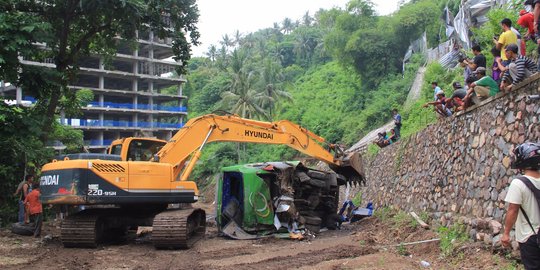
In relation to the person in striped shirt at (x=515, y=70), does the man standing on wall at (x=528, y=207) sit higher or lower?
lower

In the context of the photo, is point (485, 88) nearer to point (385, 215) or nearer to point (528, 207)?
point (528, 207)

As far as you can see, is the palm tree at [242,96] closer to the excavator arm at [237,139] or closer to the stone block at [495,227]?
the excavator arm at [237,139]

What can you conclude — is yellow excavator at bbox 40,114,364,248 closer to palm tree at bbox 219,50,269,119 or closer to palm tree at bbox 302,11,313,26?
palm tree at bbox 219,50,269,119

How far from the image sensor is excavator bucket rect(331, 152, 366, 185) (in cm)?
1460

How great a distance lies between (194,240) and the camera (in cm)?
1193

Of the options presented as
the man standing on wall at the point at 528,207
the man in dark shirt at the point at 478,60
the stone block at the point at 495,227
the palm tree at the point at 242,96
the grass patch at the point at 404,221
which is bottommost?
the grass patch at the point at 404,221

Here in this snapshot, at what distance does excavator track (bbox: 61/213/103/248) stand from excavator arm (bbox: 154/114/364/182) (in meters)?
2.04

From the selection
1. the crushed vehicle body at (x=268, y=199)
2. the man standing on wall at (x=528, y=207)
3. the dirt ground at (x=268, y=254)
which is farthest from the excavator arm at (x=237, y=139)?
the man standing on wall at (x=528, y=207)

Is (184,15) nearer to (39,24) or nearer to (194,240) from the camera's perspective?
(39,24)

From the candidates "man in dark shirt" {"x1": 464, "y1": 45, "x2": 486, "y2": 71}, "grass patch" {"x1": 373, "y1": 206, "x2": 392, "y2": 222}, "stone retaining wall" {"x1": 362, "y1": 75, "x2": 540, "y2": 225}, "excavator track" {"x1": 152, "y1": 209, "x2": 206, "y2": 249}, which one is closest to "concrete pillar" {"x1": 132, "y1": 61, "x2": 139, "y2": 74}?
"grass patch" {"x1": 373, "y1": 206, "x2": 392, "y2": 222}

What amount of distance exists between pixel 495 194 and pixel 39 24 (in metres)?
10.7

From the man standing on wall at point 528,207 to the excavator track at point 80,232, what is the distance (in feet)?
29.4

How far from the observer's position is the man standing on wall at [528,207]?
4.34m

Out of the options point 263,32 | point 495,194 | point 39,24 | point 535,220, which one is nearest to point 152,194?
point 39,24
